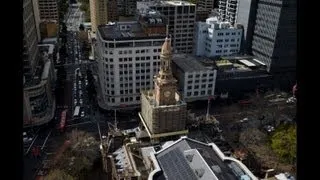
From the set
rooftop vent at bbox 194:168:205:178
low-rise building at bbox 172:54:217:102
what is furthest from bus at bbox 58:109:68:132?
rooftop vent at bbox 194:168:205:178

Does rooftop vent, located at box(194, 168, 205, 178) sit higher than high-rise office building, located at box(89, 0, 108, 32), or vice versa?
high-rise office building, located at box(89, 0, 108, 32)

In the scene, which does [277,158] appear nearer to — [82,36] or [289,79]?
[289,79]

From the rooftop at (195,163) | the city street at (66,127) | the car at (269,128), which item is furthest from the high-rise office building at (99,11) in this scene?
the rooftop at (195,163)

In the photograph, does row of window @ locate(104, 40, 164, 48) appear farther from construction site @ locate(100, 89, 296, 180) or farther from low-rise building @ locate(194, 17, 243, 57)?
low-rise building @ locate(194, 17, 243, 57)

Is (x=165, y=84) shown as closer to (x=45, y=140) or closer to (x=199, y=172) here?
(x=199, y=172)

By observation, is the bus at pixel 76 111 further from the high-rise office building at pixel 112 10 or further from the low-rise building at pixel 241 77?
the high-rise office building at pixel 112 10

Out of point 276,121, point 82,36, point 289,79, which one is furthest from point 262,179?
point 82,36
